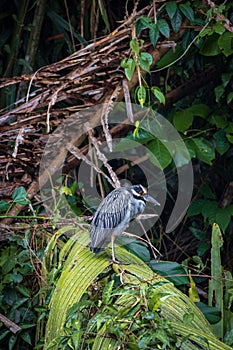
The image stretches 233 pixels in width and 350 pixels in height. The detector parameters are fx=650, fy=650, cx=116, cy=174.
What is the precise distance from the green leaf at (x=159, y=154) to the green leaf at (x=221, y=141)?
0.35 meters

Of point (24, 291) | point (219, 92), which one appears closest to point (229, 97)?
point (219, 92)

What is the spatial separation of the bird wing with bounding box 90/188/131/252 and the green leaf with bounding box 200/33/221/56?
103 centimetres

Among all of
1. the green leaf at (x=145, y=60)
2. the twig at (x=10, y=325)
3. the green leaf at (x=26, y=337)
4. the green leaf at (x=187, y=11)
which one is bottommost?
the green leaf at (x=26, y=337)

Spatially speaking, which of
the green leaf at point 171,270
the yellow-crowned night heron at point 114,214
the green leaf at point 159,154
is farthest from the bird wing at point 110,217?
the green leaf at point 159,154

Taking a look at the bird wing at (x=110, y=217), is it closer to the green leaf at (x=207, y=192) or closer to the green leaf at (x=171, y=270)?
the green leaf at (x=171, y=270)

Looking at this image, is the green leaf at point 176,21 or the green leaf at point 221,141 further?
the green leaf at point 221,141

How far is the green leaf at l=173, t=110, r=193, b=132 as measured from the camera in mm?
3514

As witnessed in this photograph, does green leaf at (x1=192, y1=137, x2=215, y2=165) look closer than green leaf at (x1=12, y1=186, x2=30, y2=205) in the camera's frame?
No

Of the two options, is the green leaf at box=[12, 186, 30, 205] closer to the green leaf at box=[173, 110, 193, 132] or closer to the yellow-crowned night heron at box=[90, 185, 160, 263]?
the yellow-crowned night heron at box=[90, 185, 160, 263]

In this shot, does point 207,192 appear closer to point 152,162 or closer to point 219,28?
point 152,162

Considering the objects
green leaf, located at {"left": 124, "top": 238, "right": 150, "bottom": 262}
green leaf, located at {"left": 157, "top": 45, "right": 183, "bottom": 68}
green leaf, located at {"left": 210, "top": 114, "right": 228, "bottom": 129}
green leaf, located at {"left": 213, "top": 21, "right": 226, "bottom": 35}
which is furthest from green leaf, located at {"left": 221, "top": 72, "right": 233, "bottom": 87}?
green leaf, located at {"left": 124, "top": 238, "right": 150, "bottom": 262}

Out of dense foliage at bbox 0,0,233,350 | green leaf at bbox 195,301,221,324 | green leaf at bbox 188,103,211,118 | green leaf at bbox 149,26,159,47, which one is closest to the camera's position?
dense foliage at bbox 0,0,233,350

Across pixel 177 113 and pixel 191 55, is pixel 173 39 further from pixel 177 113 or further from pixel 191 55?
pixel 177 113

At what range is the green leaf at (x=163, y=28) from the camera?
3.14 metres
